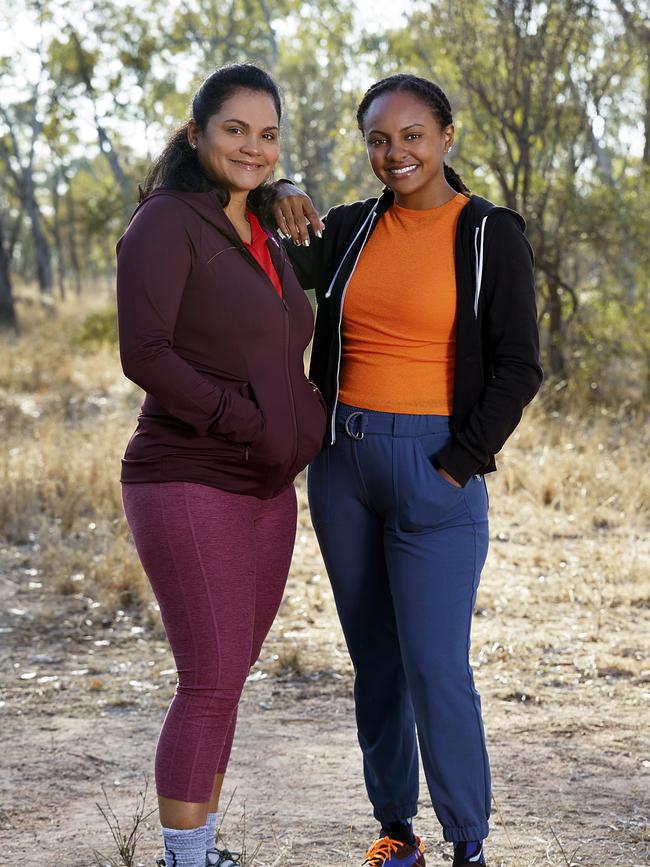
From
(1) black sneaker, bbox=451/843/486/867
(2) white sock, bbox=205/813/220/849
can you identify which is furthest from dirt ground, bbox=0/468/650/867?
(2) white sock, bbox=205/813/220/849

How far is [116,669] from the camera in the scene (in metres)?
5.15

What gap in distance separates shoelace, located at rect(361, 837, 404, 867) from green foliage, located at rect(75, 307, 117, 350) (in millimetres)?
13565

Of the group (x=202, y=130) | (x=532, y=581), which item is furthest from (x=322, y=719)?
(x=202, y=130)

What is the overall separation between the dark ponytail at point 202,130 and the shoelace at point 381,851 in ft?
5.71

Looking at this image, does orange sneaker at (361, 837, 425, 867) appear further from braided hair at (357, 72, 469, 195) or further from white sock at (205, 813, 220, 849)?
braided hair at (357, 72, 469, 195)

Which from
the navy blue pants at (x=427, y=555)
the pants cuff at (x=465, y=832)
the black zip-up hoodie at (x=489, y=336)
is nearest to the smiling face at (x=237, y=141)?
the black zip-up hoodie at (x=489, y=336)

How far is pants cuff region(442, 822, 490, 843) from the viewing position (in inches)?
107

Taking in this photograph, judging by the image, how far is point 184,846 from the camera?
2541 mm

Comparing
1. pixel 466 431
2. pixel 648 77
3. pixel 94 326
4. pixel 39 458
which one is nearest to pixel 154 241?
pixel 466 431

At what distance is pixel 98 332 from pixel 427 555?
14.9 m

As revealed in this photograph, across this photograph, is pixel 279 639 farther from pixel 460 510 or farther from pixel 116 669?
pixel 460 510

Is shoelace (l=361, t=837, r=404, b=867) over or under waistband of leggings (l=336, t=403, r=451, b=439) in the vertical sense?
under

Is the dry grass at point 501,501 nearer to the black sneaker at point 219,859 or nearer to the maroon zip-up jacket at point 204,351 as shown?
the black sneaker at point 219,859

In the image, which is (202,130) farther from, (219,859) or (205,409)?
(219,859)
